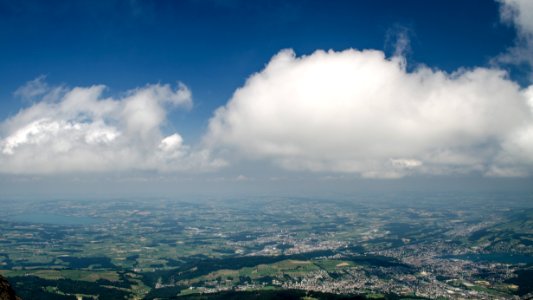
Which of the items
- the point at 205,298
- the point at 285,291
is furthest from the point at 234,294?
the point at 285,291

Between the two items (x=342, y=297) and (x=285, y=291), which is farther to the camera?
(x=285, y=291)

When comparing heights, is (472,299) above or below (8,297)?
below

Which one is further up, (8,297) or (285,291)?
(8,297)

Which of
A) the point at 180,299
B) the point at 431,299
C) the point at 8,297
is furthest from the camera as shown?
the point at 431,299

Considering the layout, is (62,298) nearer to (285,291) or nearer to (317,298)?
(285,291)

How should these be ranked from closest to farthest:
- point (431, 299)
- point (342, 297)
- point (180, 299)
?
point (342, 297)
point (180, 299)
point (431, 299)

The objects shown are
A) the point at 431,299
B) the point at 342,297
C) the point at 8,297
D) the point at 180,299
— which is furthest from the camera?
the point at 431,299

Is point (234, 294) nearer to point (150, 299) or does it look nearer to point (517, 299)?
point (150, 299)

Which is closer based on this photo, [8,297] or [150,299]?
[8,297]

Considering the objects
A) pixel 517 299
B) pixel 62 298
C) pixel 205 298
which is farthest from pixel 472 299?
pixel 62 298
